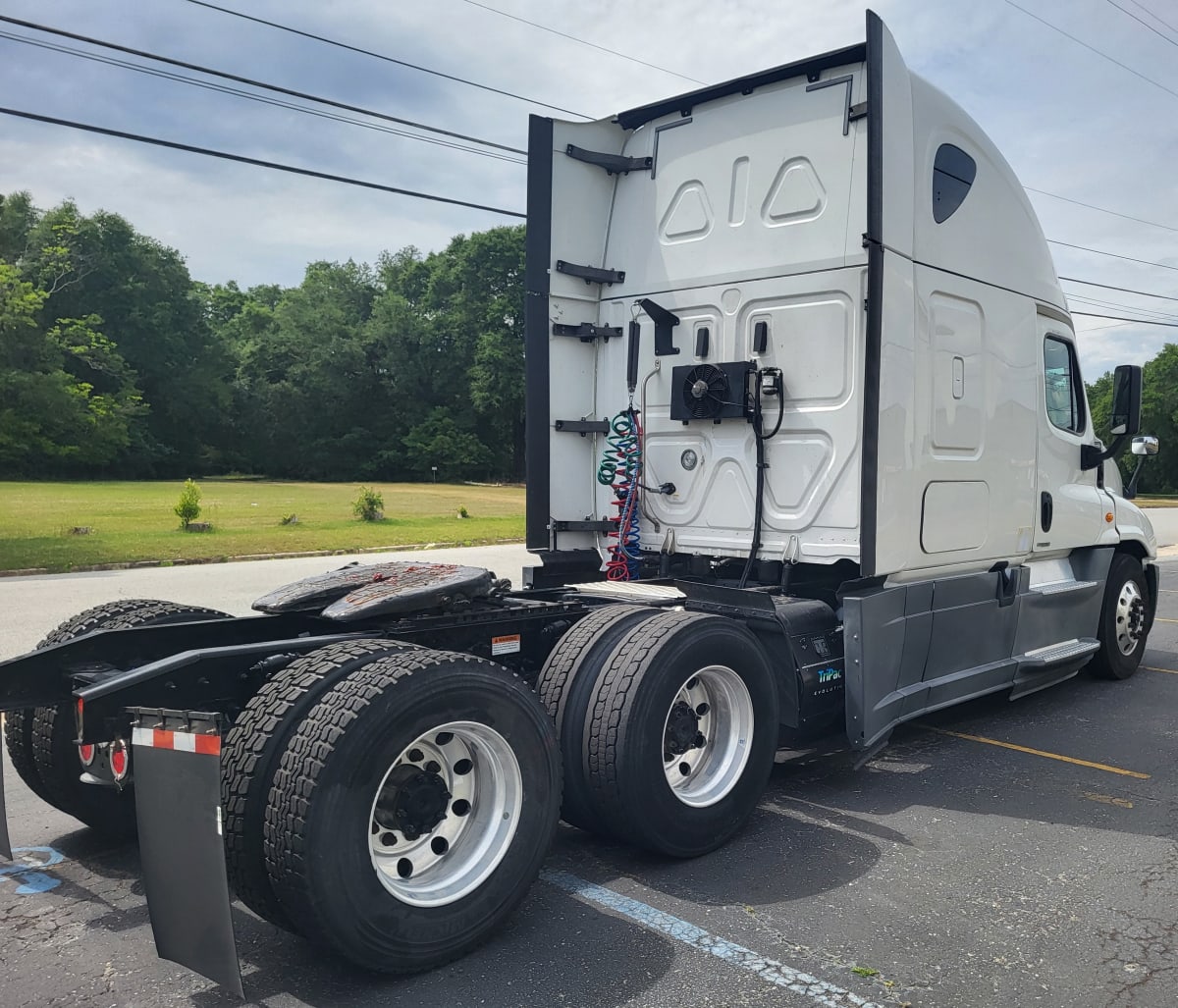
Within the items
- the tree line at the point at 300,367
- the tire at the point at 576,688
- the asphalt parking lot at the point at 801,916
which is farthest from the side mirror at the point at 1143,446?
the tree line at the point at 300,367

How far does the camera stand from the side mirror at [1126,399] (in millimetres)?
6719

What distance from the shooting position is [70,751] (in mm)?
3904

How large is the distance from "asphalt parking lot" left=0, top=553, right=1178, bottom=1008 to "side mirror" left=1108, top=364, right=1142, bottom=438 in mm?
A: 2571

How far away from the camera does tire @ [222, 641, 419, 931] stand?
290 centimetres

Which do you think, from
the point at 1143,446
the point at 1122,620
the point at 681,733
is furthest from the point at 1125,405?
the point at 681,733

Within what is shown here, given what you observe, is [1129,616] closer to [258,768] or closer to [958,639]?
[958,639]

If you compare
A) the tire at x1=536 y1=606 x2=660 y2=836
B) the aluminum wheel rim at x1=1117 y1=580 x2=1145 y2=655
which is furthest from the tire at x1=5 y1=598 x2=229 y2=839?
the aluminum wheel rim at x1=1117 y1=580 x2=1145 y2=655

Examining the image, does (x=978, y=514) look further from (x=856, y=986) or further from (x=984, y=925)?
(x=856, y=986)

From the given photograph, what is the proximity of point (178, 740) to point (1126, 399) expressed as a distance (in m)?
6.52

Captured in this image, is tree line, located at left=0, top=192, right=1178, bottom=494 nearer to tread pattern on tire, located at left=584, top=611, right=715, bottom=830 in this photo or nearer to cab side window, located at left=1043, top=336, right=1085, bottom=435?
cab side window, located at left=1043, top=336, right=1085, bottom=435

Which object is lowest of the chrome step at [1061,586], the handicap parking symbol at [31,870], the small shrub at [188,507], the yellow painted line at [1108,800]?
the handicap parking symbol at [31,870]

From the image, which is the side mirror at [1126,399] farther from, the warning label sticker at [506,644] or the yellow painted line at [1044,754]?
the warning label sticker at [506,644]

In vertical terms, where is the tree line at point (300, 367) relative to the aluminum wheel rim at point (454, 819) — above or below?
above

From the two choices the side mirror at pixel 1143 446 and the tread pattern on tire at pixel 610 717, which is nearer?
the tread pattern on tire at pixel 610 717
